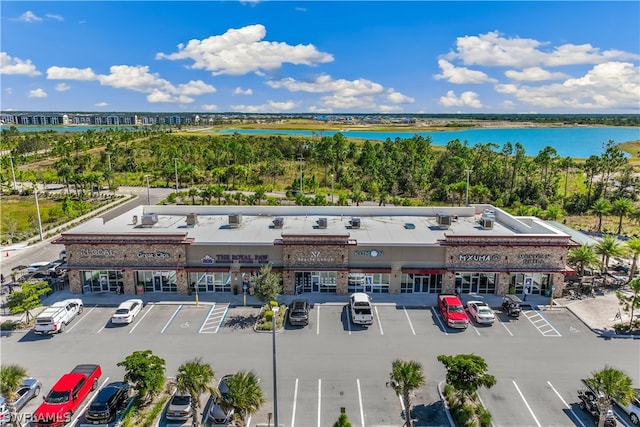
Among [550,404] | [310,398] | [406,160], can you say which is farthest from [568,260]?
[406,160]

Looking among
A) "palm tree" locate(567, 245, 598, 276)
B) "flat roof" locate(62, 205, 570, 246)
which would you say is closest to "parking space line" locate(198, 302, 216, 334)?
"flat roof" locate(62, 205, 570, 246)

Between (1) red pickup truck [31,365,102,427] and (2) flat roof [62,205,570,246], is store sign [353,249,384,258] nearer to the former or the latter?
(2) flat roof [62,205,570,246]

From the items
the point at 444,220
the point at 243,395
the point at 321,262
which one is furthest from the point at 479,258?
the point at 243,395

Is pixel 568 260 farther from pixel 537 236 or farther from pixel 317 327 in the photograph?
pixel 317 327

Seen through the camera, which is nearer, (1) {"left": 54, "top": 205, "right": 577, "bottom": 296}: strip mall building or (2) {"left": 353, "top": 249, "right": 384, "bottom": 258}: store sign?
(1) {"left": 54, "top": 205, "right": 577, "bottom": 296}: strip mall building

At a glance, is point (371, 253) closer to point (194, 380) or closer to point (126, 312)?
point (126, 312)
